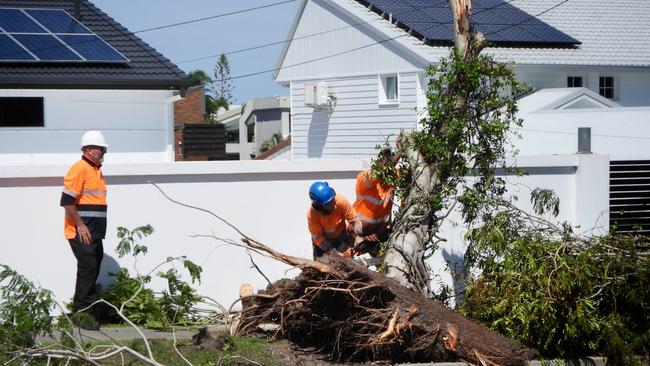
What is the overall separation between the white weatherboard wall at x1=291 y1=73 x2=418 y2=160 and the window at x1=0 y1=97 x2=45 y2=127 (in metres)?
9.59

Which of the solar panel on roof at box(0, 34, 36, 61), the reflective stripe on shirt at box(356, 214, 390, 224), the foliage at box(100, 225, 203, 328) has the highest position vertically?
the solar panel on roof at box(0, 34, 36, 61)

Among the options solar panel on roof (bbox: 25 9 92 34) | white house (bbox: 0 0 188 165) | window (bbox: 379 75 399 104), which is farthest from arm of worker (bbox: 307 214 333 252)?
window (bbox: 379 75 399 104)

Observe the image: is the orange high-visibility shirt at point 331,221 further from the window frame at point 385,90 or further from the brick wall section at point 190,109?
the brick wall section at point 190,109

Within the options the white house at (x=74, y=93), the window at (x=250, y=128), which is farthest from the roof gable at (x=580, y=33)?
the window at (x=250, y=128)

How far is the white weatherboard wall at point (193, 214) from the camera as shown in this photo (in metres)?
10.1

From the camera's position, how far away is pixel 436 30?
82.0 ft

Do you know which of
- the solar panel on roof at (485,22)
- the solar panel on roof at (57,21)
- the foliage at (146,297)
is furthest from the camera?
the solar panel on roof at (485,22)

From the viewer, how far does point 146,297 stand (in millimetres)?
9883

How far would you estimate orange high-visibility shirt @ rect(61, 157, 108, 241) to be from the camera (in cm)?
952

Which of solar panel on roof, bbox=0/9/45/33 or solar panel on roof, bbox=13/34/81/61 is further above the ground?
solar panel on roof, bbox=0/9/45/33

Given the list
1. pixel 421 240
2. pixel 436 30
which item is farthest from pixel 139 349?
pixel 436 30

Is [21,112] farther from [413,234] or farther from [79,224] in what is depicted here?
[413,234]

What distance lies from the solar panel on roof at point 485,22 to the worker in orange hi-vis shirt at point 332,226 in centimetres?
1463

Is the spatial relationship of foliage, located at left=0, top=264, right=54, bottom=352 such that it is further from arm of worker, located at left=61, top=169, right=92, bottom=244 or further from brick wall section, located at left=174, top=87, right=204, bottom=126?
brick wall section, located at left=174, top=87, right=204, bottom=126
